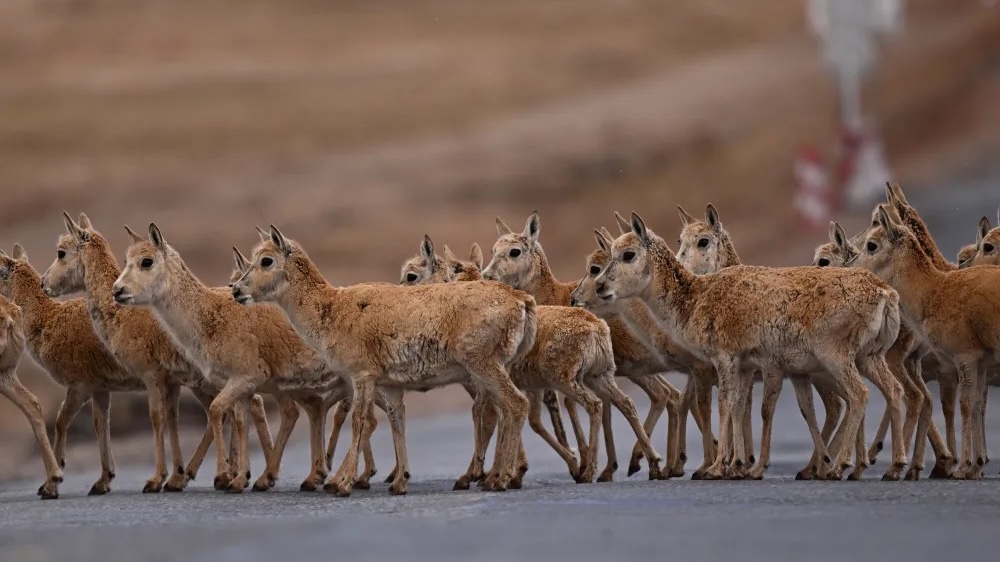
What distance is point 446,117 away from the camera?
42.3m

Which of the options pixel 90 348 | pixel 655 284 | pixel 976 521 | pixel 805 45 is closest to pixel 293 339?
pixel 90 348

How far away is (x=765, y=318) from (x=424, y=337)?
2903mm

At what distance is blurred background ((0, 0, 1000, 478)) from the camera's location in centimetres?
3759

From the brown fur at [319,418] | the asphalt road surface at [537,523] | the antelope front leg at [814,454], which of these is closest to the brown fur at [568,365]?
the asphalt road surface at [537,523]

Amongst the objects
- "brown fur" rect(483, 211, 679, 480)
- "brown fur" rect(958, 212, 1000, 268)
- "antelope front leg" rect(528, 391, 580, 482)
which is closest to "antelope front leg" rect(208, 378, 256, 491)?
"antelope front leg" rect(528, 391, 580, 482)

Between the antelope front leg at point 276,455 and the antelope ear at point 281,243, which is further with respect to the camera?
the antelope front leg at point 276,455

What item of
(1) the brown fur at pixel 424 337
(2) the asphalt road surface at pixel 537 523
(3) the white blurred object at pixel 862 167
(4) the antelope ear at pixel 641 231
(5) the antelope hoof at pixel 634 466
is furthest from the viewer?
(3) the white blurred object at pixel 862 167

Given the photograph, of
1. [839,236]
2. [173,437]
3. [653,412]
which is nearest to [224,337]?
[173,437]

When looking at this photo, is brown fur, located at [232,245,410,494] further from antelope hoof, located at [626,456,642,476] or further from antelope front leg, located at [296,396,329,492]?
antelope hoof, located at [626,456,642,476]

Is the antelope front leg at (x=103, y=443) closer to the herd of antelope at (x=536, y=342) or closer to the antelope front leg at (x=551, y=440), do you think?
the herd of antelope at (x=536, y=342)

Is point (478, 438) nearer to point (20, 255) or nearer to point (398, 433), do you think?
point (398, 433)

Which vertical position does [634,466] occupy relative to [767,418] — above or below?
below

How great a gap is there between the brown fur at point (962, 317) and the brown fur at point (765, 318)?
1.83ft

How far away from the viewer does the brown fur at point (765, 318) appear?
14.5 metres
